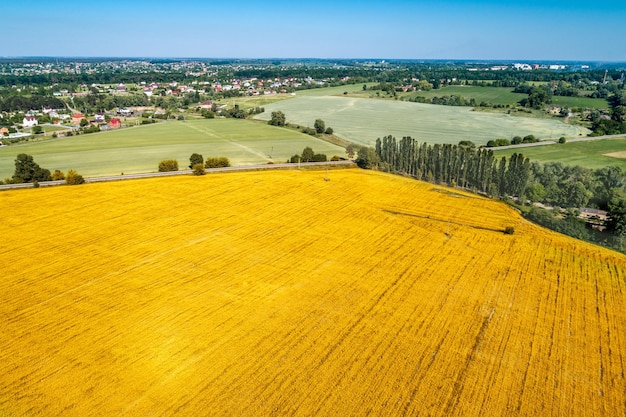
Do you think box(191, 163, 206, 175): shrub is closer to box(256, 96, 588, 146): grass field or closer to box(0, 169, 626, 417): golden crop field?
box(0, 169, 626, 417): golden crop field

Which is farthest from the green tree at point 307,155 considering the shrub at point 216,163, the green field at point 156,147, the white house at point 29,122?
the white house at point 29,122

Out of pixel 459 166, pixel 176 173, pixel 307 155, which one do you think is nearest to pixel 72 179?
pixel 176 173

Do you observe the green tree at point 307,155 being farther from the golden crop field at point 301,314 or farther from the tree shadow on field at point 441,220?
the tree shadow on field at point 441,220

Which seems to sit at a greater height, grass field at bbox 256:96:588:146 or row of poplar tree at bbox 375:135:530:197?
grass field at bbox 256:96:588:146

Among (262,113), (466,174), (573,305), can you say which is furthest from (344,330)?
(262,113)

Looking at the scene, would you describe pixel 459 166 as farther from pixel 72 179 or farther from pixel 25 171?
pixel 25 171

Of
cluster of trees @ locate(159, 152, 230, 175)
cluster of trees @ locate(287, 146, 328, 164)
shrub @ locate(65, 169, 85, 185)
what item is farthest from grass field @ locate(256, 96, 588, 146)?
shrub @ locate(65, 169, 85, 185)

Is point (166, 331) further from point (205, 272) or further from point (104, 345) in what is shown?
point (205, 272)
